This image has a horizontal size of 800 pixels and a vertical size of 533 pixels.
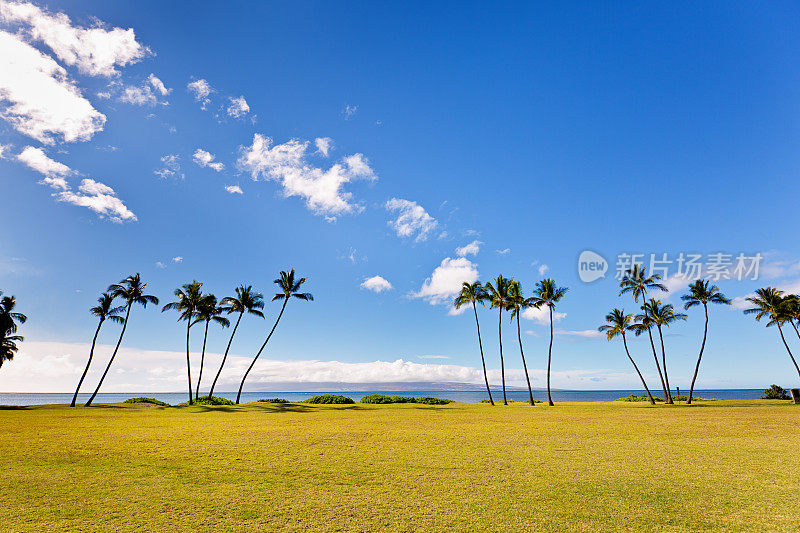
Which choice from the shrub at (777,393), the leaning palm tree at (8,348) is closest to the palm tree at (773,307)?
the shrub at (777,393)

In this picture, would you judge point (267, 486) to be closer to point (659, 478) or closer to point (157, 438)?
point (659, 478)

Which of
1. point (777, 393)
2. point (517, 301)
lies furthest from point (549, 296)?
point (777, 393)

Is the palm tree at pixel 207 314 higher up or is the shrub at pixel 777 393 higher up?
the palm tree at pixel 207 314

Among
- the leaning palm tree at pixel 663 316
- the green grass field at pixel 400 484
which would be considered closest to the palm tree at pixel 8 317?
the green grass field at pixel 400 484

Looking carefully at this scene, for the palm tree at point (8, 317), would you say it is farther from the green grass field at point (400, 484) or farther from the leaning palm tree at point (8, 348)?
the green grass field at point (400, 484)

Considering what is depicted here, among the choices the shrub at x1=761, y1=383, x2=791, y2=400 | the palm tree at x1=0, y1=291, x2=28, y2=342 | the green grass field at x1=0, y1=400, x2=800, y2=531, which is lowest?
the shrub at x1=761, y1=383, x2=791, y2=400

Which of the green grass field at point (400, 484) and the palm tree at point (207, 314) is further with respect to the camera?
the palm tree at point (207, 314)

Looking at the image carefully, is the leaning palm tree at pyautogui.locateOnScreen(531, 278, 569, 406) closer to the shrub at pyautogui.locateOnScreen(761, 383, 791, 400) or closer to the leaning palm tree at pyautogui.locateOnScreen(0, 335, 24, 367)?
the shrub at pyautogui.locateOnScreen(761, 383, 791, 400)

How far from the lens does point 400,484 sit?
934 centimetres

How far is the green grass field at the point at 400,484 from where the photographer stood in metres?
7.05

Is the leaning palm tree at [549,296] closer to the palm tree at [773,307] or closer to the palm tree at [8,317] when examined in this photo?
the palm tree at [773,307]

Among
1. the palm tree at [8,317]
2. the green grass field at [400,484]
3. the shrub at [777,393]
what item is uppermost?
the palm tree at [8,317]

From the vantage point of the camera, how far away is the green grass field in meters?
7.05

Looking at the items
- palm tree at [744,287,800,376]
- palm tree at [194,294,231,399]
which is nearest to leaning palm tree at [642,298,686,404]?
palm tree at [744,287,800,376]
